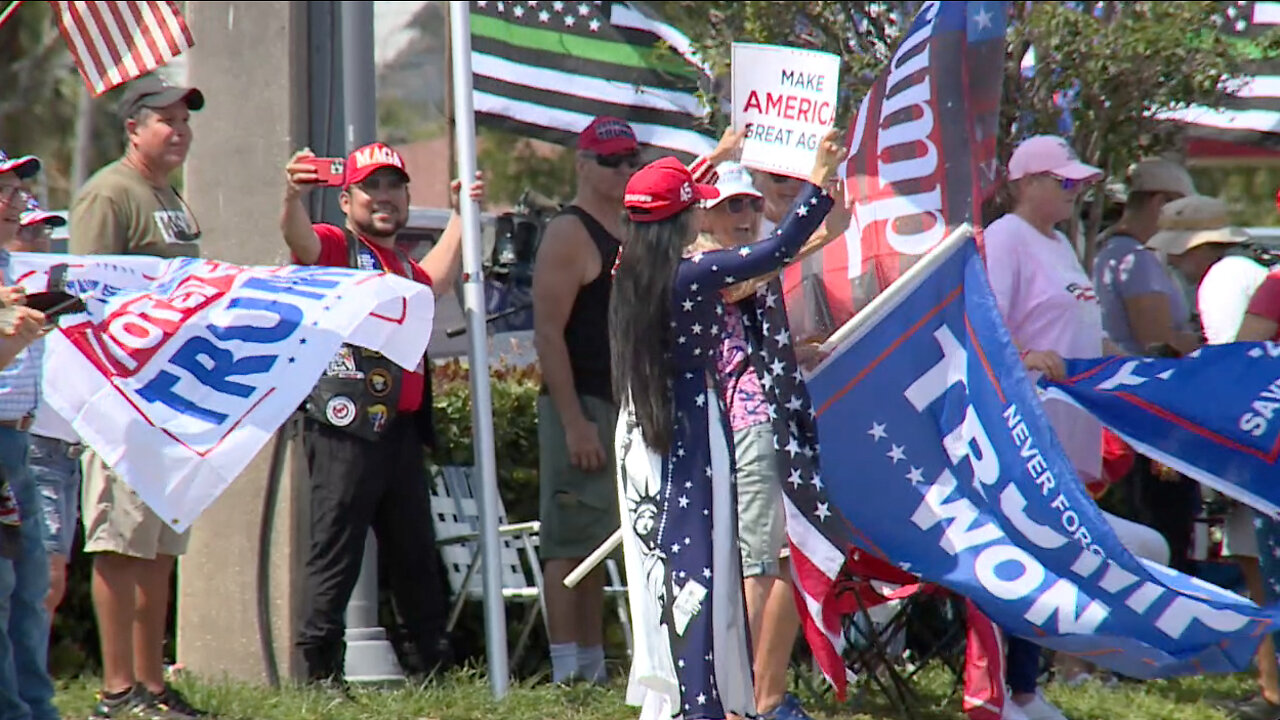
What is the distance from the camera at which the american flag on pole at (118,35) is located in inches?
312

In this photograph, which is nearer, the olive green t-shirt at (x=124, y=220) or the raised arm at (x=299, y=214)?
the raised arm at (x=299, y=214)

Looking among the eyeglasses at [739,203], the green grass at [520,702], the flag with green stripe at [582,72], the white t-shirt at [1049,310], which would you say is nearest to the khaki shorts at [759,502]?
the eyeglasses at [739,203]

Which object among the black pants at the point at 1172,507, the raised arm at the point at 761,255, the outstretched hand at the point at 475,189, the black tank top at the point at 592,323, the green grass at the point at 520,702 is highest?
the outstretched hand at the point at 475,189

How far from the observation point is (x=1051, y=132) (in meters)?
9.41

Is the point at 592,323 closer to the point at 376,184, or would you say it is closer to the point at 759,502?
the point at 376,184

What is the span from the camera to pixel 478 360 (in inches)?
309

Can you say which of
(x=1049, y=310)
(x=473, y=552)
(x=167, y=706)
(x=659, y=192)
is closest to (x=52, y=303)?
(x=659, y=192)

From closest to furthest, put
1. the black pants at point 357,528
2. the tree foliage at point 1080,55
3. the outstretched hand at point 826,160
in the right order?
the outstretched hand at point 826,160 < the black pants at point 357,528 < the tree foliage at point 1080,55

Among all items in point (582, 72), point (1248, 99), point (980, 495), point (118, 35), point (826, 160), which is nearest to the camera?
point (826, 160)

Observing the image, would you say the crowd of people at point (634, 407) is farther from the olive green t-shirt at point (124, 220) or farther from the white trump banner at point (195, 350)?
the white trump banner at point (195, 350)

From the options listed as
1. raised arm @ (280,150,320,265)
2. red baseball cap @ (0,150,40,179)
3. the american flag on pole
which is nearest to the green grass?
raised arm @ (280,150,320,265)

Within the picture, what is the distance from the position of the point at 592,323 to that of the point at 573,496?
716 mm

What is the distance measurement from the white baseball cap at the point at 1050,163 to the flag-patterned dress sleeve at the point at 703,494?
165cm

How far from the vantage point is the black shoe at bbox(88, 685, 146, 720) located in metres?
7.32
